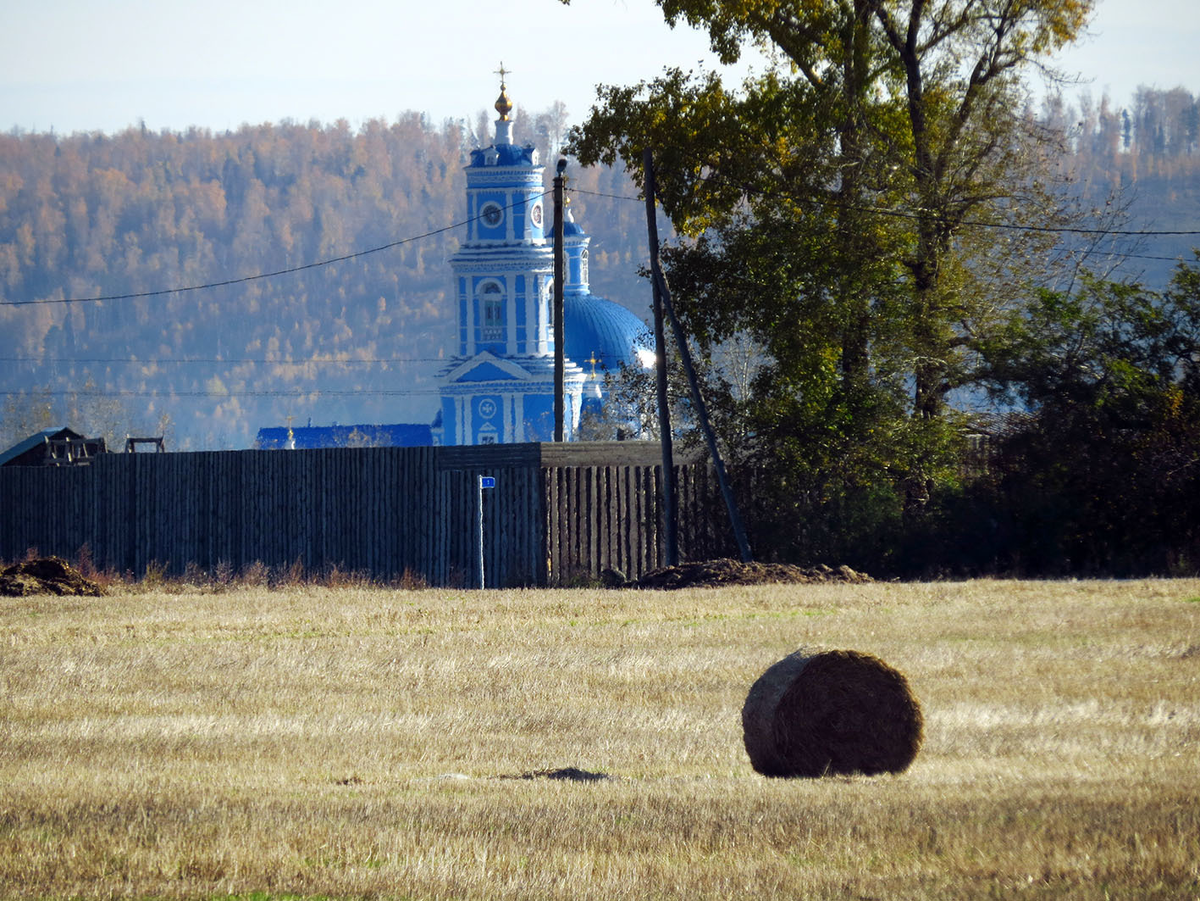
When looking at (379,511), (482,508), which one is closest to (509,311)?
(379,511)

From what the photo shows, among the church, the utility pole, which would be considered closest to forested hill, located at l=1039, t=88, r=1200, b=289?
the church

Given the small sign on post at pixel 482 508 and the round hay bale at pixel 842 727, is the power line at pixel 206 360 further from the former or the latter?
the round hay bale at pixel 842 727

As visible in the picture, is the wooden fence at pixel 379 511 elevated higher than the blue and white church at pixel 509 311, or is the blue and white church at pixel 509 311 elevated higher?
the blue and white church at pixel 509 311

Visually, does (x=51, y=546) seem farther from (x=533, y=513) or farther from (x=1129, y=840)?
(x=1129, y=840)

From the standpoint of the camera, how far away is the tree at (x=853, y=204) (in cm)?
2695

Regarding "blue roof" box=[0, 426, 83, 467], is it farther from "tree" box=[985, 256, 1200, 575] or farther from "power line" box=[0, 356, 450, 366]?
"power line" box=[0, 356, 450, 366]

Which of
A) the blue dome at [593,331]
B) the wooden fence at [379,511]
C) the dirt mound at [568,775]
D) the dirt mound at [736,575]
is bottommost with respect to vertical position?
the dirt mound at [568,775]

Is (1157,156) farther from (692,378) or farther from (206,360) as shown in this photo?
(692,378)

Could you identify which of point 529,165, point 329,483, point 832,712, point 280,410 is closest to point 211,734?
point 832,712

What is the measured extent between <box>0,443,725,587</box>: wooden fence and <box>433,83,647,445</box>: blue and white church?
56.7 meters

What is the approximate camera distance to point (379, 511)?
2884 cm

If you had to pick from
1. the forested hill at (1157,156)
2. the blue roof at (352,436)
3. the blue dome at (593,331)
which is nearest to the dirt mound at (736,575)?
the blue dome at (593,331)

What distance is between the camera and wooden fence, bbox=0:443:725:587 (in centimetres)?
2758

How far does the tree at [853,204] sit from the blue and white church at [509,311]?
58.7m
